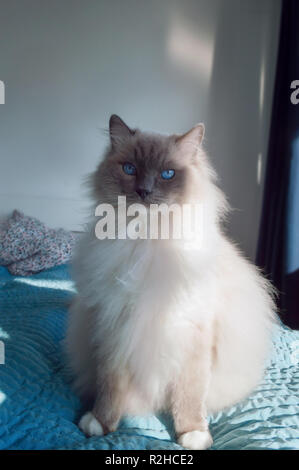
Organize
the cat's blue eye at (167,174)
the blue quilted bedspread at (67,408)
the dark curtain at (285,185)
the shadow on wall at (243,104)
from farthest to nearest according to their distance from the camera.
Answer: the shadow on wall at (243,104) → the dark curtain at (285,185) → the cat's blue eye at (167,174) → the blue quilted bedspread at (67,408)

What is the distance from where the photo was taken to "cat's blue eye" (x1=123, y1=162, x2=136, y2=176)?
994 mm

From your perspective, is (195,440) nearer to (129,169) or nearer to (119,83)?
(129,169)

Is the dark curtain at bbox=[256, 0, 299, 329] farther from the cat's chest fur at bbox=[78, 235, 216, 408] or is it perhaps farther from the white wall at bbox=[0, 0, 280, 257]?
the cat's chest fur at bbox=[78, 235, 216, 408]

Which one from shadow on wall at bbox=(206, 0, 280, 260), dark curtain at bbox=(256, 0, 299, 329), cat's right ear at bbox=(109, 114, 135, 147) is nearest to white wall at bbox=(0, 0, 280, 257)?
shadow on wall at bbox=(206, 0, 280, 260)

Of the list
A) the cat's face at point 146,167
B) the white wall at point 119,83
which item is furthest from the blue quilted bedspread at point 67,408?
the white wall at point 119,83

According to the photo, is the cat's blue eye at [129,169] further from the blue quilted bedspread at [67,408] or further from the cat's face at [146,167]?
the blue quilted bedspread at [67,408]

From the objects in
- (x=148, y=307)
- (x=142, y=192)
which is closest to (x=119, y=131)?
(x=142, y=192)

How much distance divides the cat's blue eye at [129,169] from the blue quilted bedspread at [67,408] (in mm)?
722

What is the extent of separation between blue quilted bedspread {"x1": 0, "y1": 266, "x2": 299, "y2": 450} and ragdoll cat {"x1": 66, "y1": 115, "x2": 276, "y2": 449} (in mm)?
49

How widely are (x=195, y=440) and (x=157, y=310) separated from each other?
0.36 meters

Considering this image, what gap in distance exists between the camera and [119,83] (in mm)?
2852

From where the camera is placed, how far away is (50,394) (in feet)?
3.43

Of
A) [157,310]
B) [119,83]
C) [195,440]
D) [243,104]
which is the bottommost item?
[195,440]

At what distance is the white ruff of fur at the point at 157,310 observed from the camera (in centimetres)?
90
